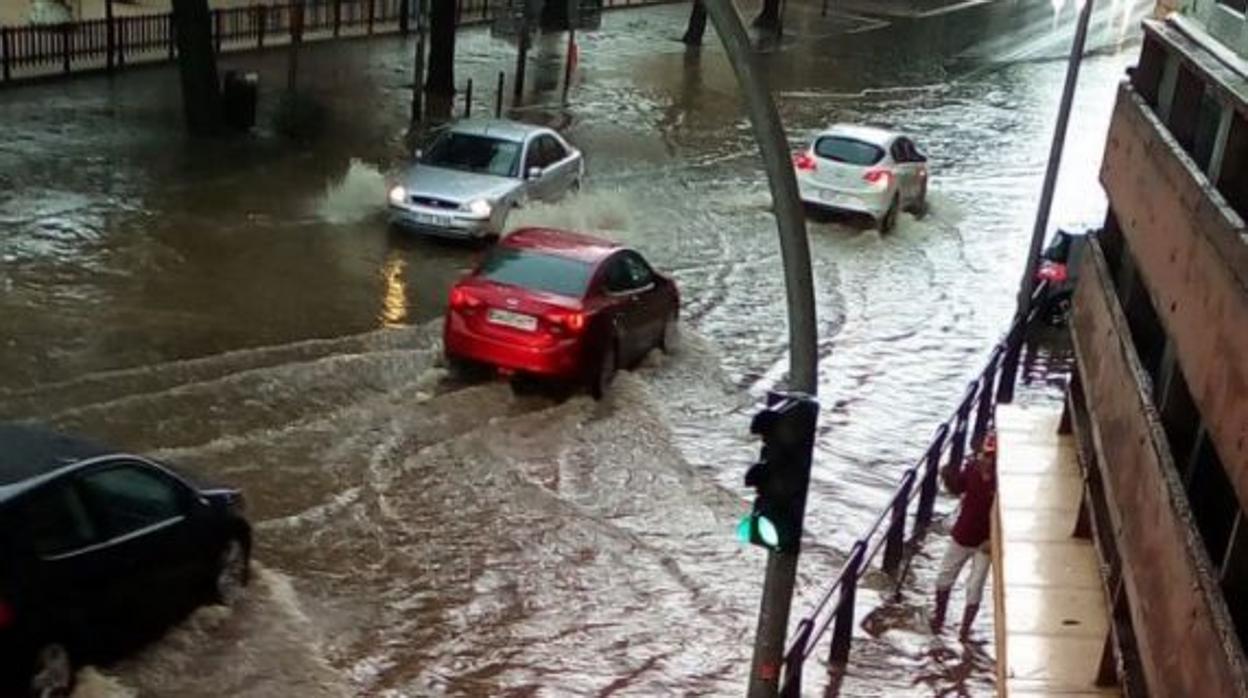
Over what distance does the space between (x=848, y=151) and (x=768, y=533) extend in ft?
66.1

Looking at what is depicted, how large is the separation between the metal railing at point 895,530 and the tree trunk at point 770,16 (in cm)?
3326

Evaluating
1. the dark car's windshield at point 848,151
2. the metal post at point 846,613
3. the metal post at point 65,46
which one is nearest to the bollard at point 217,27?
the metal post at point 65,46

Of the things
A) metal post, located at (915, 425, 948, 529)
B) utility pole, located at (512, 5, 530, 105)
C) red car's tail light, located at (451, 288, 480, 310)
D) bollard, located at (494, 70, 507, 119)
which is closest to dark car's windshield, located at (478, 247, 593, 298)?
red car's tail light, located at (451, 288, 480, 310)

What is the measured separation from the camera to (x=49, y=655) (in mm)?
9578

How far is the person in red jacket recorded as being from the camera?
38.9 feet

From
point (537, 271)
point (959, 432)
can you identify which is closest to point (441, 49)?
point (537, 271)

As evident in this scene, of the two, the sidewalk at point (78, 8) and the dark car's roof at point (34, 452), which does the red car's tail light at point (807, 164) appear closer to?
the sidewalk at point (78, 8)

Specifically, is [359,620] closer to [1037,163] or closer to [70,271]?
[70,271]

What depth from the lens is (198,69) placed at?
2778 cm

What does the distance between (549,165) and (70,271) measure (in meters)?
7.41

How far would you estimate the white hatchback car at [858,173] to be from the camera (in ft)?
88.9

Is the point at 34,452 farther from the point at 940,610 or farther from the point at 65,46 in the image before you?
the point at 65,46

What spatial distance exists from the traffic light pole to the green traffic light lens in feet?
0.33

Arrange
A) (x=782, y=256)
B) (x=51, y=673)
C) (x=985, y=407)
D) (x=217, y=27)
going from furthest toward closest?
1. (x=217, y=27)
2. (x=985, y=407)
3. (x=51, y=673)
4. (x=782, y=256)
